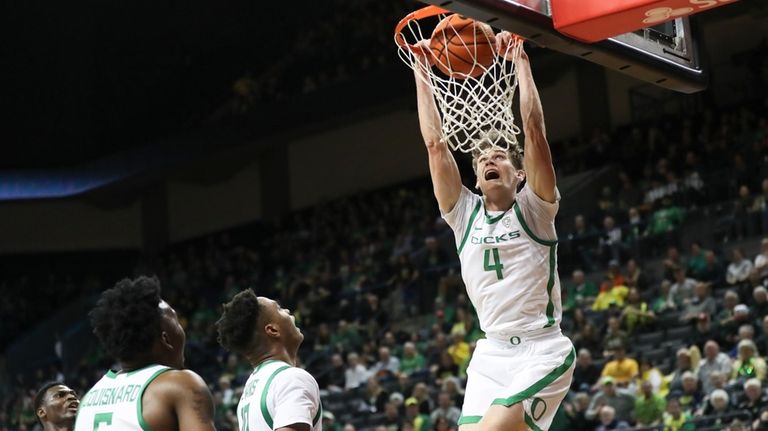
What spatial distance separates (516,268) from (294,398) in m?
1.46

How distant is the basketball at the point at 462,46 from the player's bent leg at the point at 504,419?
5.83ft

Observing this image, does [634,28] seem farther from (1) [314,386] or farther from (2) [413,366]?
(2) [413,366]

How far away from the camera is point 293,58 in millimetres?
25188

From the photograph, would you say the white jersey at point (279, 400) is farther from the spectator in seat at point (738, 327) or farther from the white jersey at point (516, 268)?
the spectator in seat at point (738, 327)

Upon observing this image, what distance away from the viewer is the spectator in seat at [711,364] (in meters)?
11.6

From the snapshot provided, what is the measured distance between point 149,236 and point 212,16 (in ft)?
18.1

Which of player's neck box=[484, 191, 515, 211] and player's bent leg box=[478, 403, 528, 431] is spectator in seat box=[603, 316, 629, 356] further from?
player's bent leg box=[478, 403, 528, 431]

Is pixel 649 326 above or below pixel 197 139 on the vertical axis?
below

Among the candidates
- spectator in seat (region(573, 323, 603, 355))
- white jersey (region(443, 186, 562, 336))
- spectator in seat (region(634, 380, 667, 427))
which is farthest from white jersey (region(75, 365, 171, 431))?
spectator in seat (region(573, 323, 603, 355))

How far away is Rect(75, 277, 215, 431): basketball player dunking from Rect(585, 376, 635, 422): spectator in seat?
832cm

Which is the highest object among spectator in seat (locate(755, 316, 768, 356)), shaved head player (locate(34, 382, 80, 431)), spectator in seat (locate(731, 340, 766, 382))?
shaved head player (locate(34, 382, 80, 431))

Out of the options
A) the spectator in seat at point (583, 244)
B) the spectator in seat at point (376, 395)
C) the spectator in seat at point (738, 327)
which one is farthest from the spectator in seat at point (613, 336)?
the spectator in seat at point (376, 395)

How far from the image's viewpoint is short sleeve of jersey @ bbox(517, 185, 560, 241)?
5797mm

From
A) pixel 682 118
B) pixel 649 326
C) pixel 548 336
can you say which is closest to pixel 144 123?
pixel 682 118
